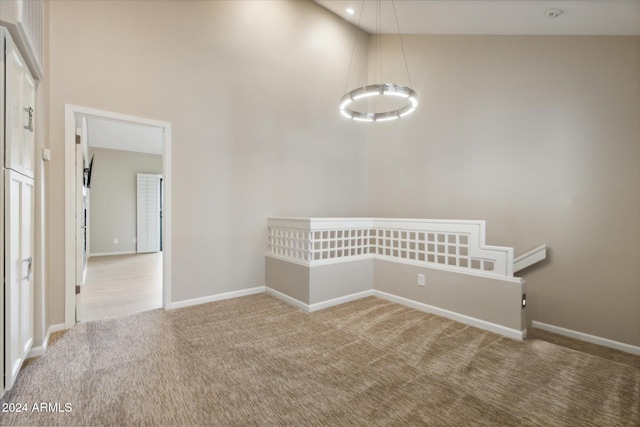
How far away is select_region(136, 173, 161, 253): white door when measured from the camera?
8000mm

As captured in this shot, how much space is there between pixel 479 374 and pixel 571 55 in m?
3.69

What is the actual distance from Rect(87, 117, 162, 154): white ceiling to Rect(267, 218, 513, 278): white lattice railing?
12.0 feet

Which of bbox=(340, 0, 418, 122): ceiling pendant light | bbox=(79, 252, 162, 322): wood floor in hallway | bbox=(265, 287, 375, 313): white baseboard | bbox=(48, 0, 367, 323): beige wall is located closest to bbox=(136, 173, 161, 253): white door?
bbox=(79, 252, 162, 322): wood floor in hallway

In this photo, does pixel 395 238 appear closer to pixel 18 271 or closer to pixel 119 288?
pixel 18 271

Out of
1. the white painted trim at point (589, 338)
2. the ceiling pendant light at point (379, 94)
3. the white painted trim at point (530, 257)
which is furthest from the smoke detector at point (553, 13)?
the white painted trim at point (589, 338)

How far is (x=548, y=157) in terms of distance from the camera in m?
3.54

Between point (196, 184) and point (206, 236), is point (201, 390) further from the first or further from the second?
point (196, 184)

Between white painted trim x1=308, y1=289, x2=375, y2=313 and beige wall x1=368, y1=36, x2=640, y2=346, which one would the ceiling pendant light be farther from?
white painted trim x1=308, y1=289, x2=375, y2=313

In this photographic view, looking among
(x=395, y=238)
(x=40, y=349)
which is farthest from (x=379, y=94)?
(x=40, y=349)

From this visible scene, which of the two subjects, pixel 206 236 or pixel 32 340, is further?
pixel 206 236

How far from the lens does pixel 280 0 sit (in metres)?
4.24

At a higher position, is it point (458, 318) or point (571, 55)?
point (571, 55)

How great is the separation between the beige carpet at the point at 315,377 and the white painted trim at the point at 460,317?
10 cm

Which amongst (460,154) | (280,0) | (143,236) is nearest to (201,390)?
(460,154)
